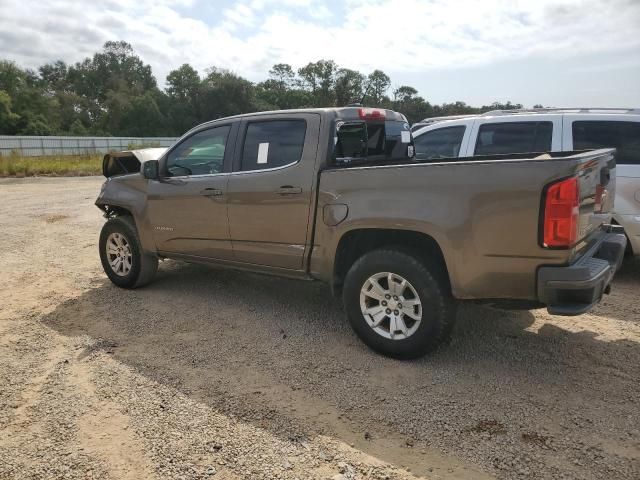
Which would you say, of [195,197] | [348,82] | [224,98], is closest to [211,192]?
[195,197]

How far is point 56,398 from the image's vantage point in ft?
10.8

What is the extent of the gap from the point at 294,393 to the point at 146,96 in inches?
3085

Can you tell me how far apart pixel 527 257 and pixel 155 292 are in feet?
12.8

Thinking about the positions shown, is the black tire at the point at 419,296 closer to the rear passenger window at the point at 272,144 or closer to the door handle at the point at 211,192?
the rear passenger window at the point at 272,144

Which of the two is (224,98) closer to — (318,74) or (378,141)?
(318,74)

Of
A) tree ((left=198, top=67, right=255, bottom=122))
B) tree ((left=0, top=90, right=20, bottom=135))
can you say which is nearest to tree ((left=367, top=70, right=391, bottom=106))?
tree ((left=198, top=67, right=255, bottom=122))

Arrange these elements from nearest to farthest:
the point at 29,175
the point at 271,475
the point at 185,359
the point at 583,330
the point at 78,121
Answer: the point at 271,475
the point at 185,359
the point at 583,330
the point at 29,175
the point at 78,121

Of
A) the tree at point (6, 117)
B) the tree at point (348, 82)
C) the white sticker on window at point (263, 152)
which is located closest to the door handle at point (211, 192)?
the white sticker on window at point (263, 152)

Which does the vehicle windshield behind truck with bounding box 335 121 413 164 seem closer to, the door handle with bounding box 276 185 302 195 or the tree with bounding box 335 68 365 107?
the door handle with bounding box 276 185 302 195

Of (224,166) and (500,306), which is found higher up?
(224,166)

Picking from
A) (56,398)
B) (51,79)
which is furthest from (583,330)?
(51,79)

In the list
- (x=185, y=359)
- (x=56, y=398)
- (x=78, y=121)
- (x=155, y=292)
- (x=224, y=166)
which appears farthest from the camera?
(x=78, y=121)

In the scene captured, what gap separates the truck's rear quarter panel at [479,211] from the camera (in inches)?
119

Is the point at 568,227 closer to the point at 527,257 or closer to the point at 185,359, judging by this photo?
the point at 527,257
